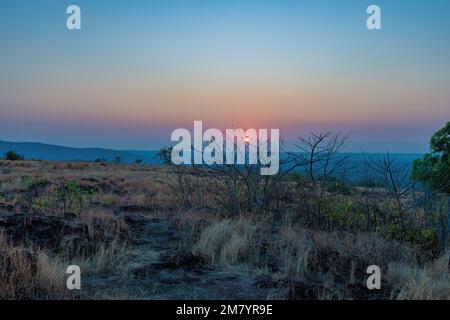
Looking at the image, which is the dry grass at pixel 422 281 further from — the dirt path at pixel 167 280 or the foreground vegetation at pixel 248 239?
the dirt path at pixel 167 280

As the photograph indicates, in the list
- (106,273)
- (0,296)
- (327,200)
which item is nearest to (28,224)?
(106,273)

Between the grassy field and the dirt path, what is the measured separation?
15 millimetres

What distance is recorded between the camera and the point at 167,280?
5.68m

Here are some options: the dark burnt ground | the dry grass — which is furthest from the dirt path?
the dry grass

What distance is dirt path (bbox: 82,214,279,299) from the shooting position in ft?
17.0

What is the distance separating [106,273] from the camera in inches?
232

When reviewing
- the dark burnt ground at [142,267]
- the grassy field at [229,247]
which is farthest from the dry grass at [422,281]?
the dark burnt ground at [142,267]

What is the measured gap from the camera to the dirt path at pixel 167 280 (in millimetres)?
5184

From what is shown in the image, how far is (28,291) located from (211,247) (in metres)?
2.72

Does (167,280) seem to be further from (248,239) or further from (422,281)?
(422,281)

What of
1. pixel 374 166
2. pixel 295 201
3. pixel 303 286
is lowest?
pixel 303 286

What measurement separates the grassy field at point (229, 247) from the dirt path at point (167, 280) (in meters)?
0.01

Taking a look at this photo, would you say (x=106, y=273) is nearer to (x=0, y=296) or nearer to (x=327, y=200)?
(x=0, y=296)
